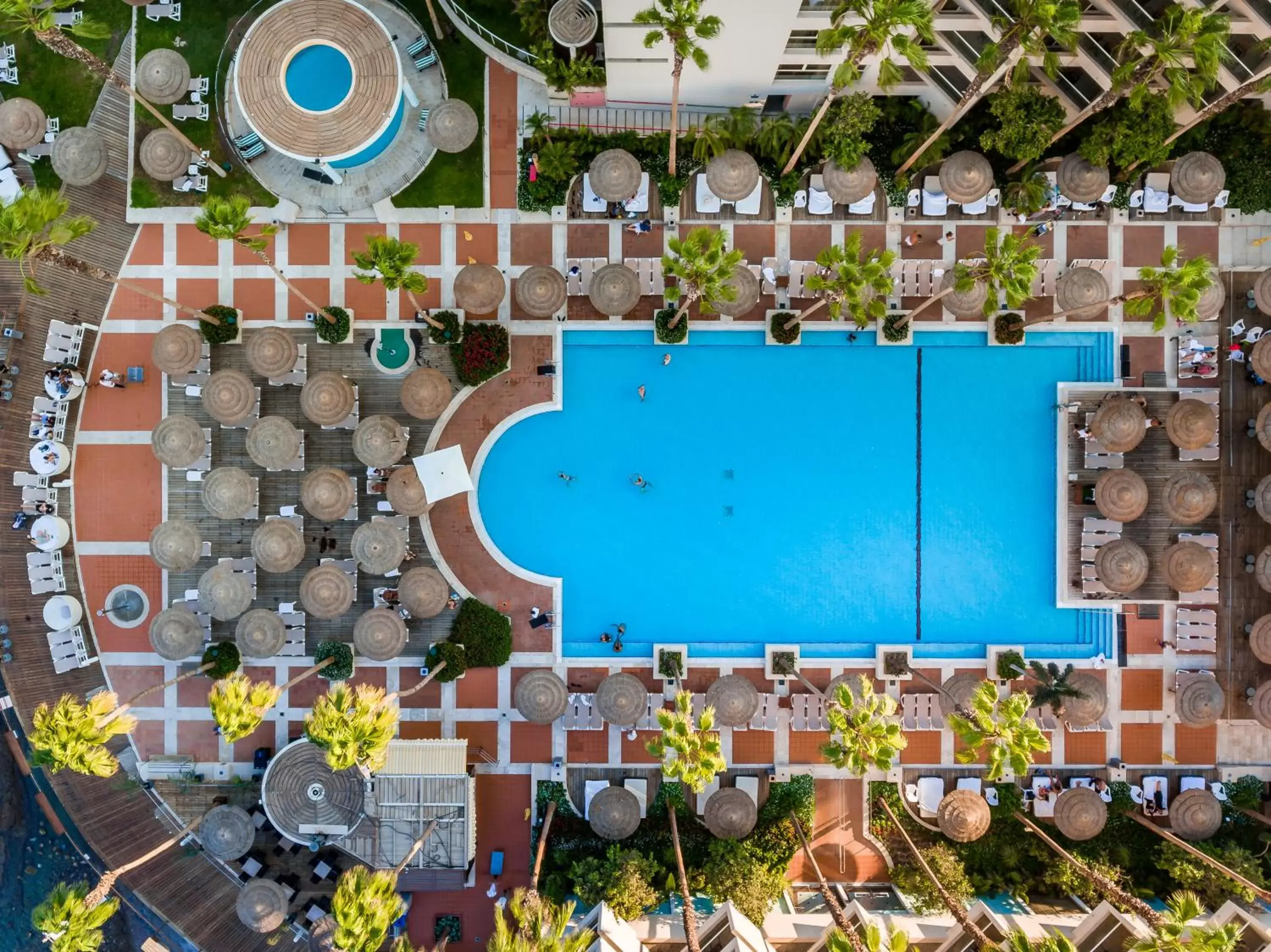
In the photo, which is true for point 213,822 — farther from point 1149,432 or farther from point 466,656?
point 1149,432

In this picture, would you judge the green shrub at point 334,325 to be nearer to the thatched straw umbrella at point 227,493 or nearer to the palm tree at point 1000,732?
the thatched straw umbrella at point 227,493

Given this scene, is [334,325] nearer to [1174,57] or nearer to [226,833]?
[226,833]

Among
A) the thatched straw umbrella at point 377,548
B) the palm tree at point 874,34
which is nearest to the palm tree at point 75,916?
the thatched straw umbrella at point 377,548

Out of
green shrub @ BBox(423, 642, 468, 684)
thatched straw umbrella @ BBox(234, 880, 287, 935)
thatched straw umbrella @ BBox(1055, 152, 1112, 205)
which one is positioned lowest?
thatched straw umbrella @ BBox(234, 880, 287, 935)

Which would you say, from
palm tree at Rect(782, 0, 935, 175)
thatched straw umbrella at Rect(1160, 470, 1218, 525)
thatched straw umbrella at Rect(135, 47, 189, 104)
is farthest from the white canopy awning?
thatched straw umbrella at Rect(1160, 470, 1218, 525)

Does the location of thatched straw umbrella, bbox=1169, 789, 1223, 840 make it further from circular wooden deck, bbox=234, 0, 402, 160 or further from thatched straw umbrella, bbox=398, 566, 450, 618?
circular wooden deck, bbox=234, 0, 402, 160

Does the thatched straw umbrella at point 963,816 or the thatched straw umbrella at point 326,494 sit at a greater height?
the thatched straw umbrella at point 326,494
